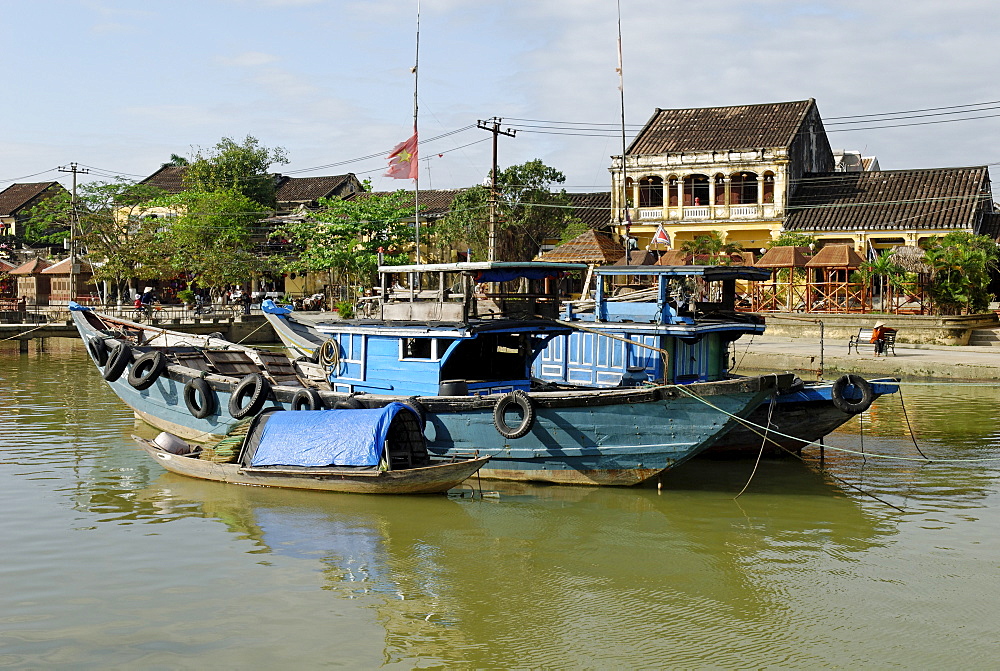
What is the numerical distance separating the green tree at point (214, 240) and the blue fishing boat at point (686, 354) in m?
31.0

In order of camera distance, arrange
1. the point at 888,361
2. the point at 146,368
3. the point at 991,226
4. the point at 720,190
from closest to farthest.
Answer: the point at 146,368 → the point at 888,361 → the point at 991,226 → the point at 720,190

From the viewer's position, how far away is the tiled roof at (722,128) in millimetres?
40812

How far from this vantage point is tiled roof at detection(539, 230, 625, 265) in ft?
94.5

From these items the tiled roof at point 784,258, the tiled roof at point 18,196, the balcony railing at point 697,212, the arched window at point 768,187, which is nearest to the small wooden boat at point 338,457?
the tiled roof at point 784,258

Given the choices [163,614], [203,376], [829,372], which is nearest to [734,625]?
[163,614]

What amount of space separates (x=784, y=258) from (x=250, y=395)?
2256 centimetres

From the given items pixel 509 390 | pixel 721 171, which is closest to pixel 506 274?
pixel 509 390

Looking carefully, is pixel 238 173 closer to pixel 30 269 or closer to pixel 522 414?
pixel 30 269

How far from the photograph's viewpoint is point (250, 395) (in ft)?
47.0

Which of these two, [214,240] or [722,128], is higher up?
[722,128]

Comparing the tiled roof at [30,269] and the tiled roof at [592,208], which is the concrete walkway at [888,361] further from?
the tiled roof at [30,269]

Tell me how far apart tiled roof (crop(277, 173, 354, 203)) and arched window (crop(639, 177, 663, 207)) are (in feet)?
74.3

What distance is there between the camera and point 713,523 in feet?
37.7

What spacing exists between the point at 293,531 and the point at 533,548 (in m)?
2.78
